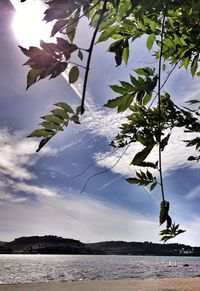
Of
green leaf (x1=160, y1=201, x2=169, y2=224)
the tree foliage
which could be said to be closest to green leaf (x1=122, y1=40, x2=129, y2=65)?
the tree foliage

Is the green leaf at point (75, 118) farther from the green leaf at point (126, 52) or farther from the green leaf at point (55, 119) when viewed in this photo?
the green leaf at point (126, 52)

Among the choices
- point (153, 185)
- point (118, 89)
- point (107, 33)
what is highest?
point (107, 33)

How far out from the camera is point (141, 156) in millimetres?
1016

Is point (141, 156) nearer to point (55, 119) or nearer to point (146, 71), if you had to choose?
point (55, 119)

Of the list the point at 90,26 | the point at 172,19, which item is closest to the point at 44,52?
the point at 90,26

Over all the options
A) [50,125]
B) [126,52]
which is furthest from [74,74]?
[126,52]

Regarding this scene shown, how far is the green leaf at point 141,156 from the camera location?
987mm

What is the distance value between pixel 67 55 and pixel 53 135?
231mm

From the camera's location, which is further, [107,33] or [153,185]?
[153,185]

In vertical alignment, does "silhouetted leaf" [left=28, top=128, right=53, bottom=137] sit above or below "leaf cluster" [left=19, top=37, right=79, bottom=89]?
below

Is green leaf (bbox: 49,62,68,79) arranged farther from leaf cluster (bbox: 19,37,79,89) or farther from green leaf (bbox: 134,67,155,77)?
green leaf (bbox: 134,67,155,77)

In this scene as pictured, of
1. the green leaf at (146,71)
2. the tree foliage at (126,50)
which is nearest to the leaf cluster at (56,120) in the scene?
the tree foliage at (126,50)

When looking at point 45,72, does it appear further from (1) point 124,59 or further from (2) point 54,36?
(1) point 124,59

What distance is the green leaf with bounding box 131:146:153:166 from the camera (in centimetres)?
99
